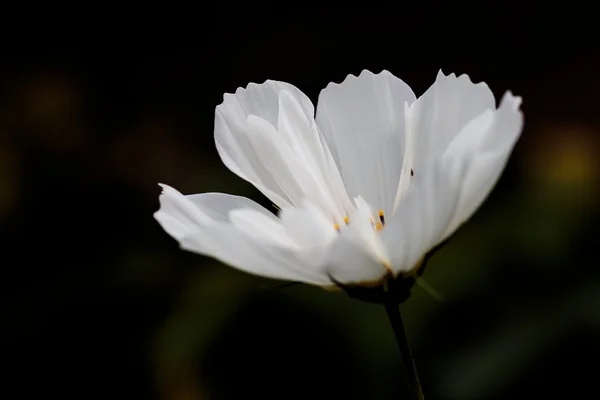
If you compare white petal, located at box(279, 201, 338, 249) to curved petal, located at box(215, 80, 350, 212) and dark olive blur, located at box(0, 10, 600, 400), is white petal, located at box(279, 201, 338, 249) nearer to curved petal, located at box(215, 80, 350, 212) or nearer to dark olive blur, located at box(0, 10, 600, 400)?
curved petal, located at box(215, 80, 350, 212)

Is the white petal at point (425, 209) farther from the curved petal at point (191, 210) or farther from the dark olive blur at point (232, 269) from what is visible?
the dark olive blur at point (232, 269)

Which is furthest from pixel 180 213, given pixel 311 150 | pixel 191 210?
pixel 311 150

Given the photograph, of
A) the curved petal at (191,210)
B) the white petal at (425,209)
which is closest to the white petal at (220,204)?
the curved petal at (191,210)

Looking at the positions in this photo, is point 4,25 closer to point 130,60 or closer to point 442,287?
point 130,60

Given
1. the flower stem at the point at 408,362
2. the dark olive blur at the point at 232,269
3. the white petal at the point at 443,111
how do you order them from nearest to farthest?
the flower stem at the point at 408,362 < the white petal at the point at 443,111 < the dark olive blur at the point at 232,269

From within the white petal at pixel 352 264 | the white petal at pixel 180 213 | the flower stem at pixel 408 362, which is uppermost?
the white petal at pixel 180 213

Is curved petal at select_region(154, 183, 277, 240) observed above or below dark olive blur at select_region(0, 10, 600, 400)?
above

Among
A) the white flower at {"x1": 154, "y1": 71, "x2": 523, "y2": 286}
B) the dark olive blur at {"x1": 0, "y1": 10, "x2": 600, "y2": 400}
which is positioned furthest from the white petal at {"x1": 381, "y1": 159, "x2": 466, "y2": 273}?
the dark olive blur at {"x1": 0, "y1": 10, "x2": 600, "y2": 400}
